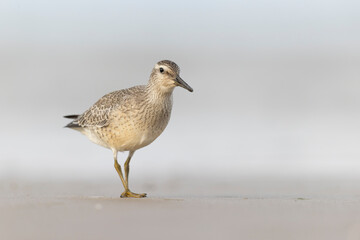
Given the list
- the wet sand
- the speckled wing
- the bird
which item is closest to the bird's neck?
the bird

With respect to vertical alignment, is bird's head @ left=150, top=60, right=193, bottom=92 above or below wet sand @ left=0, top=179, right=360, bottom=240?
above

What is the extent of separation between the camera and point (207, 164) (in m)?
10.2

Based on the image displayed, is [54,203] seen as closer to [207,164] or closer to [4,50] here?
[207,164]

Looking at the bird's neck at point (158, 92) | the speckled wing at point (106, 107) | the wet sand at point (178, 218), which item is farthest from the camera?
the speckled wing at point (106, 107)

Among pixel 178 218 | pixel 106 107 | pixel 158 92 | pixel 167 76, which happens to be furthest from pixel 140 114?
pixel 178 218

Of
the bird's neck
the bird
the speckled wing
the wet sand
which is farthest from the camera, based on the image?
the speckled wing

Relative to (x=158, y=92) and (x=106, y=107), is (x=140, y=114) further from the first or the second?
(x=106, y=107)

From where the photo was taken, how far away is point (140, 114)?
7.81m

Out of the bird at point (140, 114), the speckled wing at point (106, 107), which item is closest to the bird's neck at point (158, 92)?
the bird at point (140, 114)

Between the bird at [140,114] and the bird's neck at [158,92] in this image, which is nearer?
the bird at [140,114]

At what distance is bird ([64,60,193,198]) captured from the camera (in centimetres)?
778

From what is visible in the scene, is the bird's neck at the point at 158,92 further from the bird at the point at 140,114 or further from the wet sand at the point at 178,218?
the wet sand at the point at 178,218

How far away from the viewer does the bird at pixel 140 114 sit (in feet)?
25.5

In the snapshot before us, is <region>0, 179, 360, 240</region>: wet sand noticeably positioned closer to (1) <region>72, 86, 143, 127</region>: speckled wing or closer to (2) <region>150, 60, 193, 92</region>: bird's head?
(1) <region>72, 86, 143, 127</region>: speckled wing
